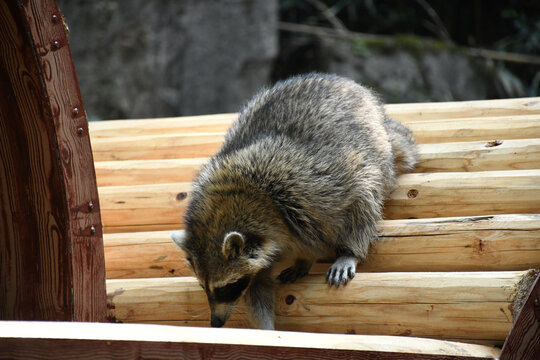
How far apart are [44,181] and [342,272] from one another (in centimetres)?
137

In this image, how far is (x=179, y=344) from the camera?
2.11 meters

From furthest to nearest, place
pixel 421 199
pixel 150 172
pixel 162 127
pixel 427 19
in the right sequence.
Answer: pixel 427 19 < pixel 162 127 < pixel 150 172 < pixel 421 199

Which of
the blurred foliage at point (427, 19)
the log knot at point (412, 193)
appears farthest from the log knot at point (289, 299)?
the blurred foliage at point (427, 19)

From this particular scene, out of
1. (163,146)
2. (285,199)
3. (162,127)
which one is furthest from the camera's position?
(162,127)

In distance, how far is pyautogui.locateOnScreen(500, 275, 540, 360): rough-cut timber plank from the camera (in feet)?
7.59

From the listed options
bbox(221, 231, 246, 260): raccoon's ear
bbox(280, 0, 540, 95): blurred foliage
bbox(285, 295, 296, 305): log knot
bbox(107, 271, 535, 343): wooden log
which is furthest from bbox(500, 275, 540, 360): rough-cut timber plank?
bbox(280, 0, 540, 95): blurred foliage

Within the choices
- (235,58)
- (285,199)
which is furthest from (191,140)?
Answer: (235,58)

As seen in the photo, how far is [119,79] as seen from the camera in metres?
7.79

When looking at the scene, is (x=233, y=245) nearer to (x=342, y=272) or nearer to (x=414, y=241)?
(x=342, y=272)

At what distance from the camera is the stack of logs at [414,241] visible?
266cm

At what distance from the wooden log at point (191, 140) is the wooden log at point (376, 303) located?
1.29m

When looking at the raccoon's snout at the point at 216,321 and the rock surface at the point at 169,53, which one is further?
the rock surface at the point at 169,53

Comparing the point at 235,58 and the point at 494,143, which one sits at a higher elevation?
the point at 235,58

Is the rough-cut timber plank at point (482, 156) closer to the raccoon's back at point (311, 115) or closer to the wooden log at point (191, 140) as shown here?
the wooden log at point (191, 140)
